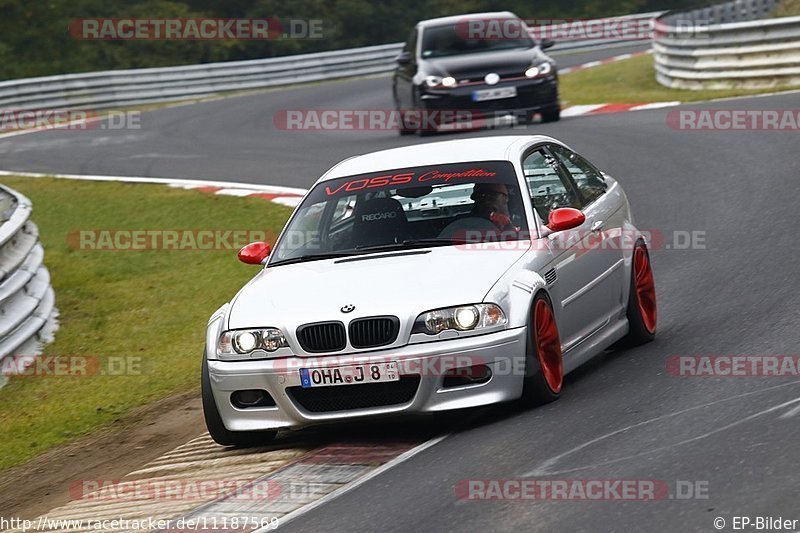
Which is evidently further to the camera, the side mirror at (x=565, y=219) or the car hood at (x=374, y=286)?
the side mirror at (x=565, y=219)

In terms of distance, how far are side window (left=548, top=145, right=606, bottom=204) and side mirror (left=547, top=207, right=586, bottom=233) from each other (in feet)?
2.98

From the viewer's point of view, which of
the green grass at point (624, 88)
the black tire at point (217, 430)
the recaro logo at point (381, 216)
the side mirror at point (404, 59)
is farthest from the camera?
the green grass at point (624, 88)

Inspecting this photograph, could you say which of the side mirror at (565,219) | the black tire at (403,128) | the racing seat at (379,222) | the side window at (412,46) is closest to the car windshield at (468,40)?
the side window at (412,46)

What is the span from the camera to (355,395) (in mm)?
7535

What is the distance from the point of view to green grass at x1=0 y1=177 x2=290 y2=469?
33.4ft

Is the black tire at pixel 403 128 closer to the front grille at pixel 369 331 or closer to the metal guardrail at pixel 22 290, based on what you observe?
the metal guardrail at pixel 22 290

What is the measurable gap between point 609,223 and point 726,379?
168cm

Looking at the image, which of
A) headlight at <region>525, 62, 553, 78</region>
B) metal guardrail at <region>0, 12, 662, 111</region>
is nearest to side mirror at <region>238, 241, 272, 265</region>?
headlight at <region>525, 62, 553, 78</region>

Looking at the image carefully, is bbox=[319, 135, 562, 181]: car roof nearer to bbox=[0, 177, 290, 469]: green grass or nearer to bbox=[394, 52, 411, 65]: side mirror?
bbox=[0, 177, 290, 469]: green grass

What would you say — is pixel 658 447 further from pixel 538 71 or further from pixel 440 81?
pixel 440 81

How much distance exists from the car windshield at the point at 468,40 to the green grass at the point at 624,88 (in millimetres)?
2398

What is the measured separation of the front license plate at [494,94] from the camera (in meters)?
20.9

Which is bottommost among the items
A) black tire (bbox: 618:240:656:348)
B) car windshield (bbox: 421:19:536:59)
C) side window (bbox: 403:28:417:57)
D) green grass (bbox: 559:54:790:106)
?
green grass (bbox: 559:54:790:106)

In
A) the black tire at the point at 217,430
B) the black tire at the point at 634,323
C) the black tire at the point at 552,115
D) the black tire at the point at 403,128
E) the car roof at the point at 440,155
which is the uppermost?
the car roof at the point at 440,155
